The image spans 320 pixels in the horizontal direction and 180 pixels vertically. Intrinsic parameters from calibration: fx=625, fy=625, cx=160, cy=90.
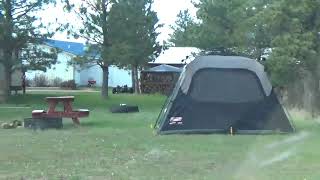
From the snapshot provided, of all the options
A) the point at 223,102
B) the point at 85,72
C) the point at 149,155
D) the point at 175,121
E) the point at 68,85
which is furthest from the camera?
the point at 85,72

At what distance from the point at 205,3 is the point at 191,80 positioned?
22.4m

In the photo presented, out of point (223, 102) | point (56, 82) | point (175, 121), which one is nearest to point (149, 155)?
point (175, 121)

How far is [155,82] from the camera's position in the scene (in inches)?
1992

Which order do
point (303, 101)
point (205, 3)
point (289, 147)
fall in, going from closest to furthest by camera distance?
point (289, 147)
point (303, 101)
point (205, 3)

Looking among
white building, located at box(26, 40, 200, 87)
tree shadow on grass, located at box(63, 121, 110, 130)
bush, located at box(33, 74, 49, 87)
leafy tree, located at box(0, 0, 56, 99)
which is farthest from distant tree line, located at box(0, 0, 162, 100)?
bush, located at box(33, 74, 49, 87)

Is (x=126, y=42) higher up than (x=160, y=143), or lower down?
higher up

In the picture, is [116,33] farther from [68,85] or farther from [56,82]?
[56,82]

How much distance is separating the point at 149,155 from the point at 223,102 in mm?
4630

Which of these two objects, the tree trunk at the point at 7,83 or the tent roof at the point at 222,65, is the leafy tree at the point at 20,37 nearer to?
the tree trunk at the point at 7,83

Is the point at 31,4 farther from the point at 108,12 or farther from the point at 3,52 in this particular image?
the point at 108,12

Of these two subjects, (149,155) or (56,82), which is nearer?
(149,155)

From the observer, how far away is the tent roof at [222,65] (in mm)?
15359

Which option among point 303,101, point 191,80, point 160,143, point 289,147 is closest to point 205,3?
point 303,101

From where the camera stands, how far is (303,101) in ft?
68.0
